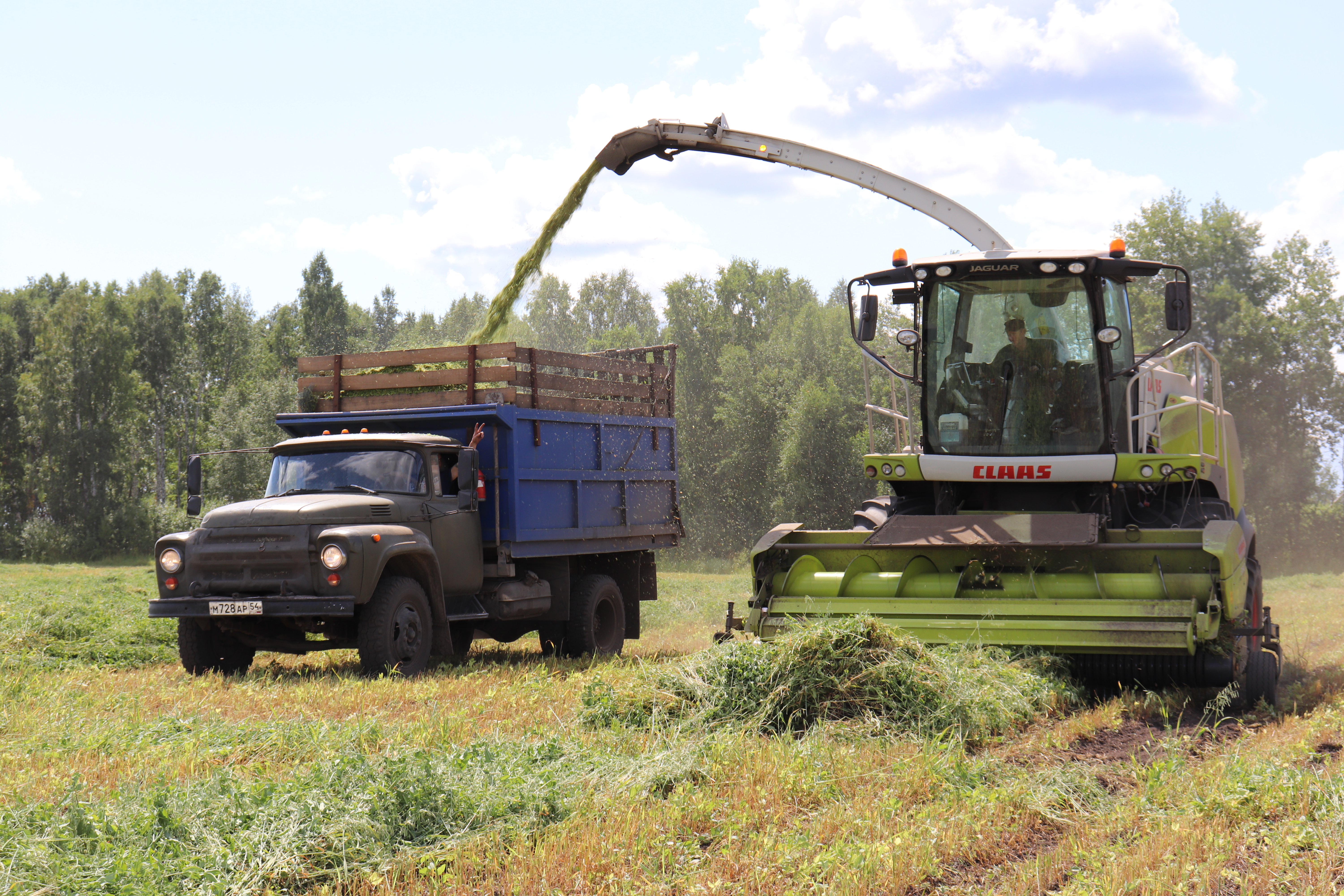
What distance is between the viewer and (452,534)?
35.0 feet

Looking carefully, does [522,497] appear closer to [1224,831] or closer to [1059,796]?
[1059,796]

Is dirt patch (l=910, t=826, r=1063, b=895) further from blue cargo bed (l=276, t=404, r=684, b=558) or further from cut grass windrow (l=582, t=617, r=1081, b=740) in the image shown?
blue cargo bed (l=276, t=404, r=684, b=558)

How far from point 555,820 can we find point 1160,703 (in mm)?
4524

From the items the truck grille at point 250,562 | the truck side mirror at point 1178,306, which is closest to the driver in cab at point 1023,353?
the truck side mirror at point 1178,306

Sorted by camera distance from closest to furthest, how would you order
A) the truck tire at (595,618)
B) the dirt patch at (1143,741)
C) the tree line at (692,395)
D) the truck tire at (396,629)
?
the dirt patch at (1143,741), the truck tire at (396,629), the truck tire at (595,618), the tree line at (692,395)

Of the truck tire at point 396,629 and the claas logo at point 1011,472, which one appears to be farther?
the truck tire at point 396,629

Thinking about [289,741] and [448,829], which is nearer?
[448,829]

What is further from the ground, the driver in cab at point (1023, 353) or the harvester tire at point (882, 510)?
the driver in cab at point (1023, 353)

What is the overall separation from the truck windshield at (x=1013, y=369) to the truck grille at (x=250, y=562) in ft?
17.5

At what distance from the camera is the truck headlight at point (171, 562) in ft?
32.4

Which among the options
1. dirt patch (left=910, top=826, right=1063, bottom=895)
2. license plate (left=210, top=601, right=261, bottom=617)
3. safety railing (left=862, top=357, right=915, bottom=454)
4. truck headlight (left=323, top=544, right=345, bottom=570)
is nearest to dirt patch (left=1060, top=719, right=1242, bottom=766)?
dirt patch (left=910, top=826, right=1063, bottom=895)

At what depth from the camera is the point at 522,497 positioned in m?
11.3

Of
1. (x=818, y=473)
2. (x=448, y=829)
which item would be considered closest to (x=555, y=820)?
(x=448, y=829)

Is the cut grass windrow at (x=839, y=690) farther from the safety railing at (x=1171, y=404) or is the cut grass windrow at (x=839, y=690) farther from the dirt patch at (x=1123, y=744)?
the safety railing at (x=1171, y=404)
